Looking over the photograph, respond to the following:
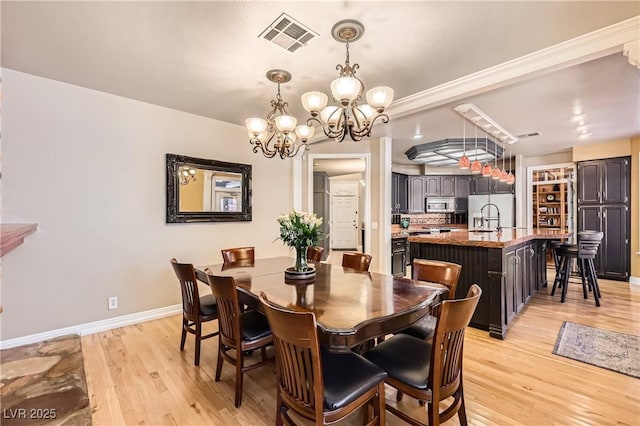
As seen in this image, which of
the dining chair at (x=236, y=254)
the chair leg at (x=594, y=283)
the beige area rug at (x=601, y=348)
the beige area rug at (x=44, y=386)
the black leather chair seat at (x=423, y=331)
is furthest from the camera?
the chair leg at (x=594, y=283)

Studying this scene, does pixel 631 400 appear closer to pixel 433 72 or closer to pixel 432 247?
pixel 432 247

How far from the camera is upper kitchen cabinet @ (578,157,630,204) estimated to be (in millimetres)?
5258

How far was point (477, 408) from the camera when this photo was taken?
195cm

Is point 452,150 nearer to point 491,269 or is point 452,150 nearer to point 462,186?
point 462,186

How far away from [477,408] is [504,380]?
49 centimetres

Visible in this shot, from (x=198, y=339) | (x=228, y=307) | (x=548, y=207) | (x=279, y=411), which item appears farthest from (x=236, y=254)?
(x=548, y=207)

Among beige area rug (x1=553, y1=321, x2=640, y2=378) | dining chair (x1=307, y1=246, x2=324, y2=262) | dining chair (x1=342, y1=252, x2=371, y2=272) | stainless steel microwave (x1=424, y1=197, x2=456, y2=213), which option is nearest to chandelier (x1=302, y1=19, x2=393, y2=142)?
dining chair (x1=342, y1=252, x2=371, y2=272)

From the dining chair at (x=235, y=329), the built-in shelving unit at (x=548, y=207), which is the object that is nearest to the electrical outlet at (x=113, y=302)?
the dining chair at (x=235, y=329)

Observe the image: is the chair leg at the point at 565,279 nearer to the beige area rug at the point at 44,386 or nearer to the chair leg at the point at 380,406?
the chair leg at the point at 380,406

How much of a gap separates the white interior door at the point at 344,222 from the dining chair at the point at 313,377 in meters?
8.43

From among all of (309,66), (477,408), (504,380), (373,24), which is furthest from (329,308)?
(309,66)

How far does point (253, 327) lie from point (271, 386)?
49 cm

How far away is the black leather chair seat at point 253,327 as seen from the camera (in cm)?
206

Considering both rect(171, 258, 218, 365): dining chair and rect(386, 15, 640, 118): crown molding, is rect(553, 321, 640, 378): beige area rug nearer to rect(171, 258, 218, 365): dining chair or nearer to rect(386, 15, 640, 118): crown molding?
rect(386, 15, 640, 118): crown molding
